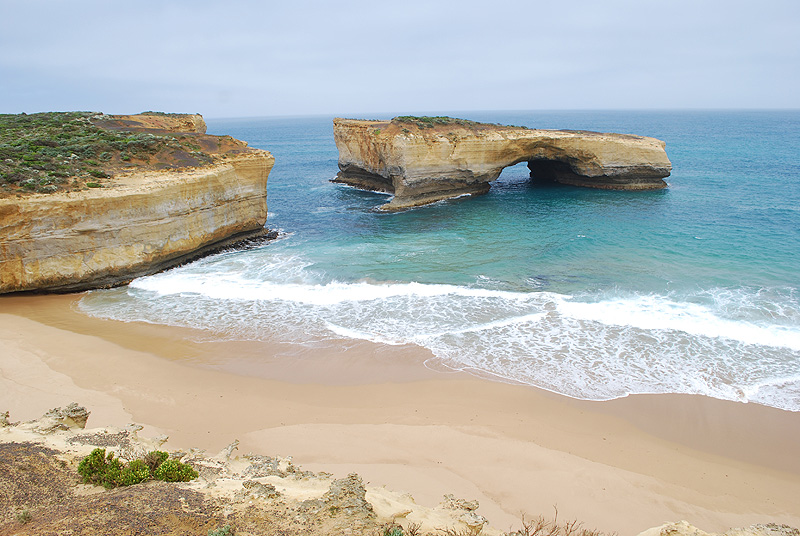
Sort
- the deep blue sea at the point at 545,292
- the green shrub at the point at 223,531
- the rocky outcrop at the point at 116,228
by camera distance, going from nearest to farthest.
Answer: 1. the green shrub at the point at 223,531
2. the deep blue sea at the point at 545,292
3. the rocky outcrop at the point at 116,228

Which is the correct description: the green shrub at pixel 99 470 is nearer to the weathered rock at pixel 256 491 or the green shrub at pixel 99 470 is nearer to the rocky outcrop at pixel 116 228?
the weathered rock at pixel 256 491

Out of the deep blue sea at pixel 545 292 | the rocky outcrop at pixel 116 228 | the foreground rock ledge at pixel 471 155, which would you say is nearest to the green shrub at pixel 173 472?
the deep blue sea at pixel 545 292

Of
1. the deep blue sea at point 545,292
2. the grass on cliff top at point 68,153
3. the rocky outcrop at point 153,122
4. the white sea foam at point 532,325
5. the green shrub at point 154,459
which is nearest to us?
the green shrub at point 154,459

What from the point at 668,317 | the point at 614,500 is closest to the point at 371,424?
the point at 614,500

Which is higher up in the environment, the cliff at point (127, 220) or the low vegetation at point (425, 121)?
the low vegetation at point (425, 121)

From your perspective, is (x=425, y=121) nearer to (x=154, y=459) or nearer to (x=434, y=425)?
(x=434, y=425)

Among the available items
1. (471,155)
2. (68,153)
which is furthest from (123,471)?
(471,155)

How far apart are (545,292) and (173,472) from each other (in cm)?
1411

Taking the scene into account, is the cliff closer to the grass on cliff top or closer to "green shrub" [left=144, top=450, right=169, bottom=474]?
the grass on cliff top

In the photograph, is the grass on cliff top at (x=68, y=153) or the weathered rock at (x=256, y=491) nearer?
the weathered rock at (x=256, y=491)

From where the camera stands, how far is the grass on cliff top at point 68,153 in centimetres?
1800

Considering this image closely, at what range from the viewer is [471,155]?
33.8 m

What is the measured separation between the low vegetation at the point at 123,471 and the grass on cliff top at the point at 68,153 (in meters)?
14.9

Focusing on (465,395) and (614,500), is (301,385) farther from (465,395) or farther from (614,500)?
(614,500)
